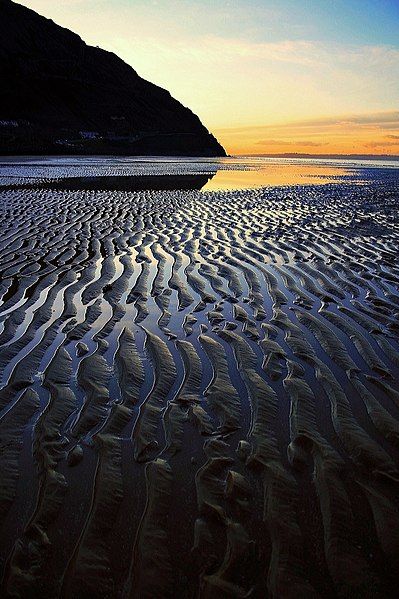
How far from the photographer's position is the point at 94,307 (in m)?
6.51

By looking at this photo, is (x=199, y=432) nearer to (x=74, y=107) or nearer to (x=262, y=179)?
(x=262, y=179)

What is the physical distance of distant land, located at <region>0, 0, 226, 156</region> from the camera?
110 meters

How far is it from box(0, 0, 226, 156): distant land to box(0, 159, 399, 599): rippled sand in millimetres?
82024

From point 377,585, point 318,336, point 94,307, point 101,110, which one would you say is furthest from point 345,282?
point 101,110

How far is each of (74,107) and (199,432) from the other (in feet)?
551

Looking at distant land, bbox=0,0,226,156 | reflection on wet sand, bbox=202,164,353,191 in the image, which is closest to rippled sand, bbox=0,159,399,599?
reflection on wet sand, bbox=202,164,353,191

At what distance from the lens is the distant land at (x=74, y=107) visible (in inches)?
4318

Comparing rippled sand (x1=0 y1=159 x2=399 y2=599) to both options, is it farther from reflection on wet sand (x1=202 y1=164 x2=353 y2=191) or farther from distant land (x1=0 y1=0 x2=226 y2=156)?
distant land (x1=0 y1=0 x2=226 y2=156)

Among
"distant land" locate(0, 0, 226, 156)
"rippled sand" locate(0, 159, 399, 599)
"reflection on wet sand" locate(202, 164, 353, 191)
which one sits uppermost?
"distant land" locate(0, 0, 226, 156)

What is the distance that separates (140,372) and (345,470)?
2.16 meters

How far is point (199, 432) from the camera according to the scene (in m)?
3.64

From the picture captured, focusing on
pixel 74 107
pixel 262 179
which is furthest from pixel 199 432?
pixel 74 107

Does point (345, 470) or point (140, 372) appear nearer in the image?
point (345, 470)

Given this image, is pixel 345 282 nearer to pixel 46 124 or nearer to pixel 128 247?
pixel 128 247
